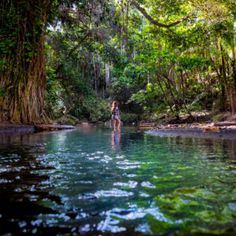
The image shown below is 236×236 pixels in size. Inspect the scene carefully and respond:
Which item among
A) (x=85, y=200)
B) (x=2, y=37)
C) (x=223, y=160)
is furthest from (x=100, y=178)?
(x=2, y=37)

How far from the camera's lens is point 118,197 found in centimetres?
280

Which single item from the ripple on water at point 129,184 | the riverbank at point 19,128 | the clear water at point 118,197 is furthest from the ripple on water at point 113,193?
the riverbank at point 19,128

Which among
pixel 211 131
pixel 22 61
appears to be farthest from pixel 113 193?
pixel 22 61

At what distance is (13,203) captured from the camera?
103 inches

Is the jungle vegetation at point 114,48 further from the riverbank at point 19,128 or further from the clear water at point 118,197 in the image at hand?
the clear water at point 118,197

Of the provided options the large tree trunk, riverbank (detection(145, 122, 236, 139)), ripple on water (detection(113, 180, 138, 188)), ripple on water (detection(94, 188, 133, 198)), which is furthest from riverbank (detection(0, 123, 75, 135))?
ripple on water (detection(94, 188, 133, 198))

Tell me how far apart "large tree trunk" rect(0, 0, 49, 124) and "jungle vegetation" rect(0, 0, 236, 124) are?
35 millimetres

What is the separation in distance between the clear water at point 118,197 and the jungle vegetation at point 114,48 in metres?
7.15

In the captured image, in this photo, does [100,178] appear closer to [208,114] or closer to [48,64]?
[208,114]

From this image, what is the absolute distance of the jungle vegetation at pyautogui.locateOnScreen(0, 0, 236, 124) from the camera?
11.9 meters

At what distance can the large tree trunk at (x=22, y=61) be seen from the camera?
11.6 m

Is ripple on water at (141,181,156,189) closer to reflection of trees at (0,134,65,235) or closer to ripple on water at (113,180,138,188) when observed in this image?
ripple on water at (113,180,138,188)

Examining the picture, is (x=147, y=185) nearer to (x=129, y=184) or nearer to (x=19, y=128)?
(x=129, y=184)

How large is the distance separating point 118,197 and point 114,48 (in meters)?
16.1
